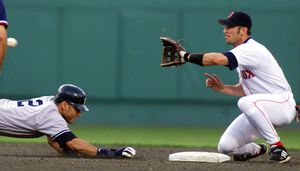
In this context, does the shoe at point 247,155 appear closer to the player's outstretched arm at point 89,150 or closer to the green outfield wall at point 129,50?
the player's outstretched arm at point 89,150

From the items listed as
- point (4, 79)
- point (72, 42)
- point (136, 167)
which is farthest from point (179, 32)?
point (136, 167)

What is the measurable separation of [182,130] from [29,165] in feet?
19.7

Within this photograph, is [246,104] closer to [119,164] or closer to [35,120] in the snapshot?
[119,164]

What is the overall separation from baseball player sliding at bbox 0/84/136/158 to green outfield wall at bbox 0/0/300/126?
5.93 m

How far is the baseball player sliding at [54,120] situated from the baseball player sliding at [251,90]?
824 millimetres

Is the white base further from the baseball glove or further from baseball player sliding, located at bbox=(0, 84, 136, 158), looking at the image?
the baseball glove

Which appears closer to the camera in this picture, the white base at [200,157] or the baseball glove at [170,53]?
the white base at [200,157]

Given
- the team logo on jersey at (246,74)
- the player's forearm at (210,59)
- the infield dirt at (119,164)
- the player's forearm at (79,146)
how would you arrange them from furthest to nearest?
the team logo on jersey at (246,74) < the player's forearm at (210,59) < the player's forearm at (79,146) < the infield dirt at (119,164)

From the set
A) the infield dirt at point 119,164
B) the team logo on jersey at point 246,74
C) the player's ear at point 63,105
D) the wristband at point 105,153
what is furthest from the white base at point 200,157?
the player's ear at point 63,105

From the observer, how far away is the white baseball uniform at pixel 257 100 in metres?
6.96

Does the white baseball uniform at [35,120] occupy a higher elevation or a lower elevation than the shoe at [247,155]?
higher

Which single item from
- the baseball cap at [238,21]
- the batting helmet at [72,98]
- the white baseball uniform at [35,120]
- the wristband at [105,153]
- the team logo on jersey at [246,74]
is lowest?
the wristband at [105,153]

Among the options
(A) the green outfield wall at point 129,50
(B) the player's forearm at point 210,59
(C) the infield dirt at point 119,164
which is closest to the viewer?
(C) the infield dirt at point 119,164

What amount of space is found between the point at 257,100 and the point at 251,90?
32 centimetres
